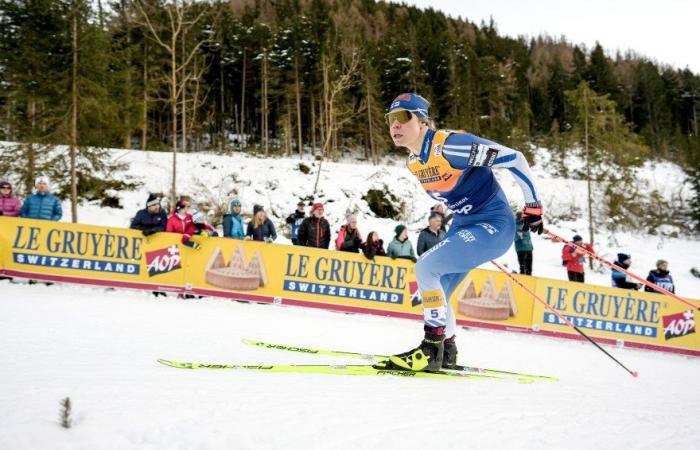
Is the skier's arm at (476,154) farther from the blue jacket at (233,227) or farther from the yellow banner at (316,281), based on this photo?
the blue jacket at (233,227)

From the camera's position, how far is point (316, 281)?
8.12 m

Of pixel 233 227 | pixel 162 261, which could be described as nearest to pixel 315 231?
pixel 233 227

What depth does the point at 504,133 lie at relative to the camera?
119 ft

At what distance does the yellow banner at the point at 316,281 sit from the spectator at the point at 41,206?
0.61 meters

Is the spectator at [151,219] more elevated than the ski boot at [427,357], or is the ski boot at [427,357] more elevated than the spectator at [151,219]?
the spectator at [151,219]

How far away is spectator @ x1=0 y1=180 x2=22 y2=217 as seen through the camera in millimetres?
8062

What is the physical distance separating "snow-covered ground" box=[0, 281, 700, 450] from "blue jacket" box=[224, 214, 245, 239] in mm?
4438

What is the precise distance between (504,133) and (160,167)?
2677 centimetres

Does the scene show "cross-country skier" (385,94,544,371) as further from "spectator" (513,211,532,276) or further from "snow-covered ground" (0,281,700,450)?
"spectator" (513,211,532,276)

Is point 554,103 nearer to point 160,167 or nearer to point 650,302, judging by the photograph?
point 160,167

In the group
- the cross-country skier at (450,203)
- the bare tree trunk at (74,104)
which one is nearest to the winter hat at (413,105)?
the cross-country skier at (450,203)

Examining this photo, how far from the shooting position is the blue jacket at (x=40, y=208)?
830 cm

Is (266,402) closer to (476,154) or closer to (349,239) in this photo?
(476,154)

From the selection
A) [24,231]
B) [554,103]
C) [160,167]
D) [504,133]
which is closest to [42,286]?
[24,231]
